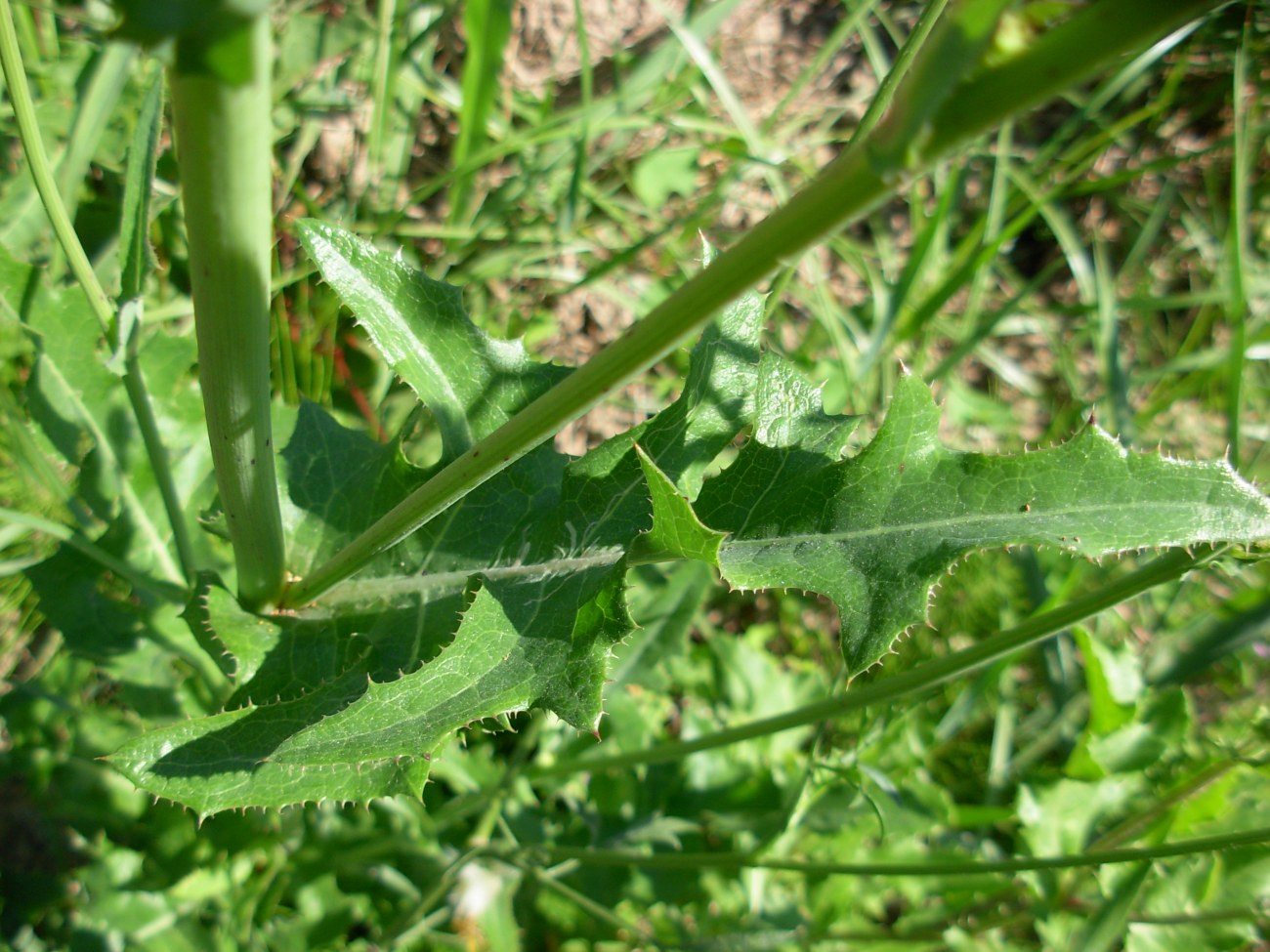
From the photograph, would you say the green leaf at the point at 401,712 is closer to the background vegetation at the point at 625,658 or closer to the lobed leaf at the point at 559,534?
the lobed leaf at the point at 559,534

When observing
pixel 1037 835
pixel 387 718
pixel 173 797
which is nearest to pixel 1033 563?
pixel 1037 835

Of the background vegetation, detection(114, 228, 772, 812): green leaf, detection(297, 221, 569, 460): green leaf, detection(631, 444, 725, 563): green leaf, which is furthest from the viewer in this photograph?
the background vegetation

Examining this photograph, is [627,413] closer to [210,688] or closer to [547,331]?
[547,331]

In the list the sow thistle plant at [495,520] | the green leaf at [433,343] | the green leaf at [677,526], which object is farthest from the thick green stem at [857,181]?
the green leaf at [433,343]

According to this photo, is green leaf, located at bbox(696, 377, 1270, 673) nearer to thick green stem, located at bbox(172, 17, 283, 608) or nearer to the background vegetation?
the background vegetation

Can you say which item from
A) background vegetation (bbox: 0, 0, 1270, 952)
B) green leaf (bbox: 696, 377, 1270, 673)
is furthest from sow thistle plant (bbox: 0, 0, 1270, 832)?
background vegetation (bbox: 0, 0, 1270, 952)

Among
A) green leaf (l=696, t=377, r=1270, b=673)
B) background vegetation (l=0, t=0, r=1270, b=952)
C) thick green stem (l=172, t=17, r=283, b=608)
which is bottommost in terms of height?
background vegetation (l=0, t=0, r=1270, b=952)
